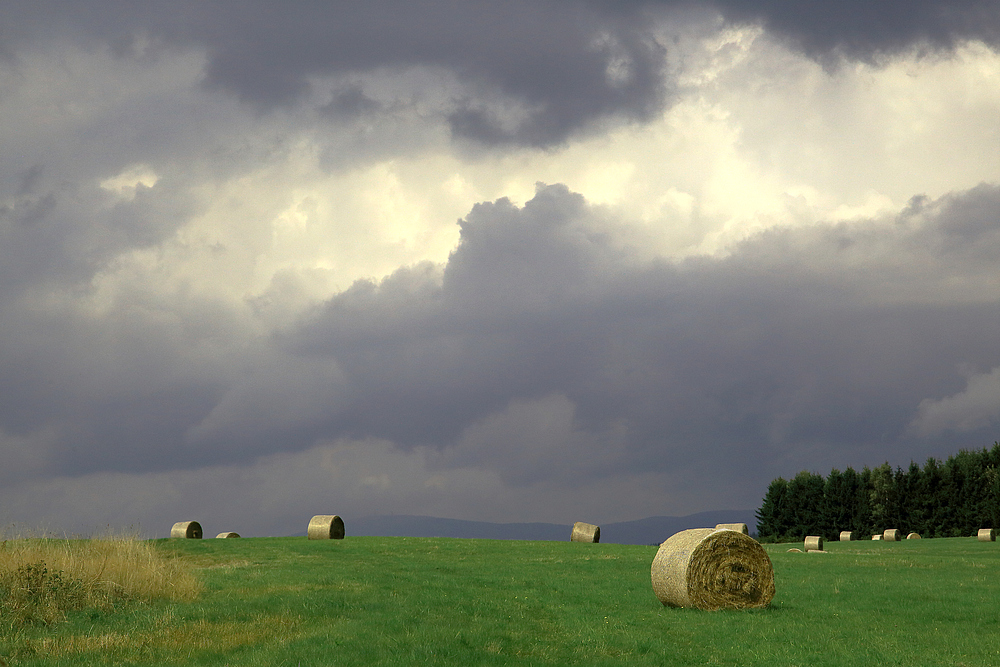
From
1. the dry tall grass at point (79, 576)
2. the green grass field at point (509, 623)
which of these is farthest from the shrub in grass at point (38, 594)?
the green grass field at point (509, 623)

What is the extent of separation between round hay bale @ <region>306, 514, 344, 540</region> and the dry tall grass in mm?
23252

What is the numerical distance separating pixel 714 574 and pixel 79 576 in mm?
15402

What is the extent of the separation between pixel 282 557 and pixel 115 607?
16.0m

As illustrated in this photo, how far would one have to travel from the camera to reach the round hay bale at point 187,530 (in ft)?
156

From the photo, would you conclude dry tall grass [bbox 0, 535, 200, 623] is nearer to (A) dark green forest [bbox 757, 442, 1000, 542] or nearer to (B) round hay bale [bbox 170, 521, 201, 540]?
(B) round hay bale [bbox 170, 521, 201, 540]

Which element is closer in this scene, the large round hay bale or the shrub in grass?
the shrub in grass

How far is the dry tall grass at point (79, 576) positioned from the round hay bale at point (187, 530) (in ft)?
83.2

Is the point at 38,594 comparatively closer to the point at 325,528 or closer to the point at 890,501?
the point at 325,528

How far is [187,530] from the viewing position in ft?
156

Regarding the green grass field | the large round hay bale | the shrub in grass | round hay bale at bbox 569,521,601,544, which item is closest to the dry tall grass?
the shrub in grass

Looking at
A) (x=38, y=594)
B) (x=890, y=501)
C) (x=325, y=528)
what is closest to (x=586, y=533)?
(x=325, y=528)

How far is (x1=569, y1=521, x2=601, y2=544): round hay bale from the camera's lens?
51875mm

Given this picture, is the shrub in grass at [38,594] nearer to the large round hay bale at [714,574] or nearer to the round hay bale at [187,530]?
the large round hay bale at [714,574]

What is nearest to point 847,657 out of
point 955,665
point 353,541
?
point 955,665
